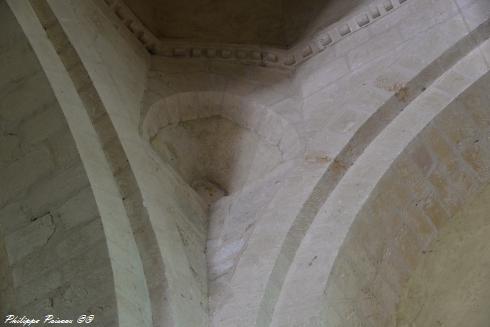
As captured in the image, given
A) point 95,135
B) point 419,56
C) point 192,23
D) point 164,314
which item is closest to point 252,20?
point 192,23

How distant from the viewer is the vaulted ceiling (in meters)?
5.11

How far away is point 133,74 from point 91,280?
74.0 inches

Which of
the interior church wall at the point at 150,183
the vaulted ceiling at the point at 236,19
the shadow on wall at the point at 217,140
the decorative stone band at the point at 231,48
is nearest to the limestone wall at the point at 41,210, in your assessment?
the interior church wall at the point at 150,183

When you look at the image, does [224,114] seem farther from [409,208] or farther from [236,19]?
[409,208]

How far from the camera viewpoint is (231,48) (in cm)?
502

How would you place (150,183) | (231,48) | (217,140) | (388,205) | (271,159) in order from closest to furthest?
(388,205) → (150,183) → (271,159) → (217,140) → (231,48)

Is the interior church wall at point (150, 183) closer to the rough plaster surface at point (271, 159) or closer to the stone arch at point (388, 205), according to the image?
the rough plaster surface at point (271, 159)

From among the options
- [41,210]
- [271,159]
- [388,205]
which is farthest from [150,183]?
[388,205]

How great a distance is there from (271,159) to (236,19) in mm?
1305

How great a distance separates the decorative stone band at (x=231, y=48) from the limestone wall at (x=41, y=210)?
1.36m

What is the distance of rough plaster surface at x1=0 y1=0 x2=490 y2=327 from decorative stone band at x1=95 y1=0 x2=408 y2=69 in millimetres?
76

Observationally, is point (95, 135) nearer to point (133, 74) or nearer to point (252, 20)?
point (133, 74)

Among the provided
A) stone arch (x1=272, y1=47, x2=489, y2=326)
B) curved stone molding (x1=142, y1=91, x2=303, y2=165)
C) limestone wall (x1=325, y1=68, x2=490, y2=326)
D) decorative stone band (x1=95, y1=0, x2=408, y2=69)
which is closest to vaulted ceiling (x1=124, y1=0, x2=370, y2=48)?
decorative stone band (x1=95, y1=0, x2=408, y2=69)

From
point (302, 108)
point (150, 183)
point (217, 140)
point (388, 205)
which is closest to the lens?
point (388, 205)
